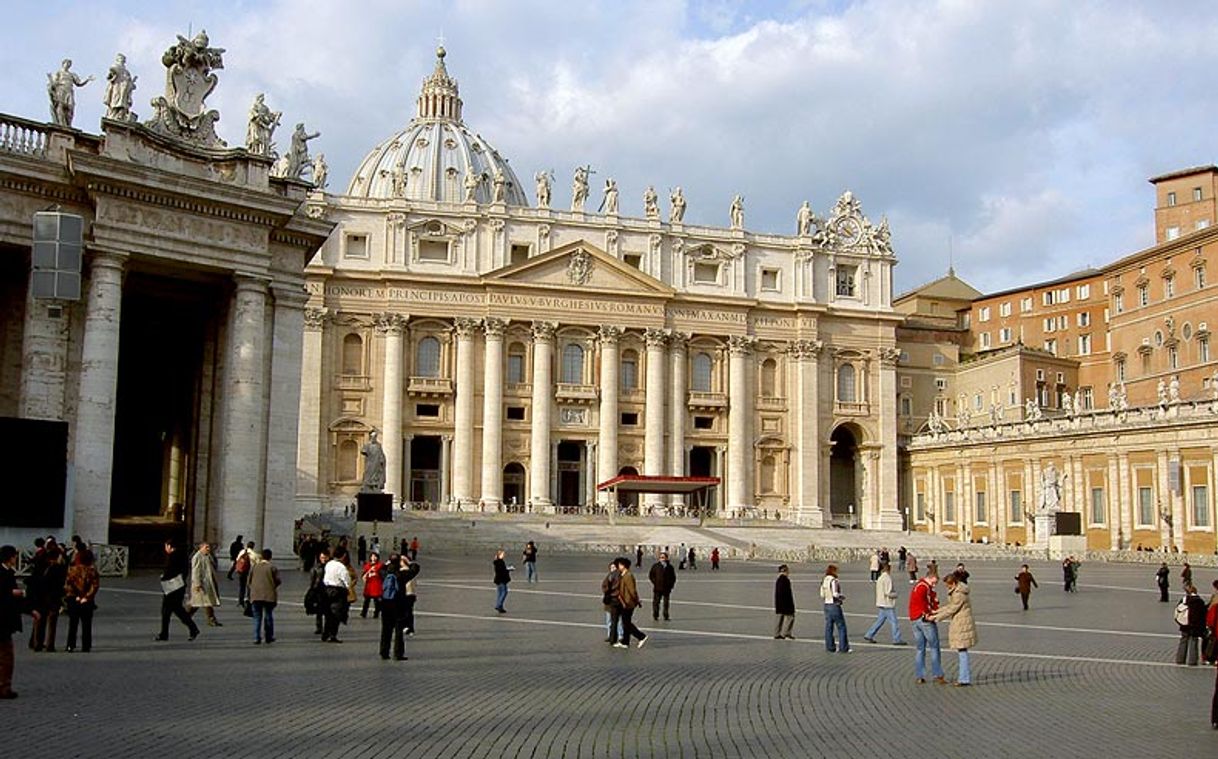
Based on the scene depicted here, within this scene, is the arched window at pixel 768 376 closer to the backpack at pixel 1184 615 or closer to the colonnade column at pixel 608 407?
the colonnade column at pixel 608 407

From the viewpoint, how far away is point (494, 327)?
6744 centimetres

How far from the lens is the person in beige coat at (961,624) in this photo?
13.1 meters

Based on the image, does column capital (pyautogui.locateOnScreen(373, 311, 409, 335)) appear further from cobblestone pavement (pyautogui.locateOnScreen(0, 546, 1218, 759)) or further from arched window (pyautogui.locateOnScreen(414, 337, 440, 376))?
cobblestone pavement (pyautogui.locateOnScreen(0, 546, 1218, 759))

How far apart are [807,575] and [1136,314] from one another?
40909 millimetres

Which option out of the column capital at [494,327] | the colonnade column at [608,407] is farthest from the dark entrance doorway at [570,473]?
the column capital at [494,327]

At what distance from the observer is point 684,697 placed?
12.0 meters

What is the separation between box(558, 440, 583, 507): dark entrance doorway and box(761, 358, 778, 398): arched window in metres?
11.9

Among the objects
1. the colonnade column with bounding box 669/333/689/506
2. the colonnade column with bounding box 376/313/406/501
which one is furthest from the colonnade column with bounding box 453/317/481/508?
the colonnade column with bounding box 669/333/689/506

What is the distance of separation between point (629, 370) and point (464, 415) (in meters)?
10.1

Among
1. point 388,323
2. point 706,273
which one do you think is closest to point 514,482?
point 388,323

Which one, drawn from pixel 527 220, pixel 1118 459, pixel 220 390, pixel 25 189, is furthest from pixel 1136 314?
pixel 25 189

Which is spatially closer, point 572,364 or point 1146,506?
point 1146,506

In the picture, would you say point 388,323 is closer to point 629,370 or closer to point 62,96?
point 629,370

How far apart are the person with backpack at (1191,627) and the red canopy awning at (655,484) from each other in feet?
140
